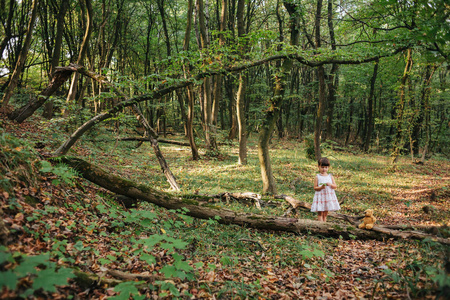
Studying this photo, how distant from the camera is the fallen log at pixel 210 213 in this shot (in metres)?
4.93

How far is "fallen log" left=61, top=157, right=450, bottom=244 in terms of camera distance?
4.93 meters

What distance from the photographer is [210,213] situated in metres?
5.16

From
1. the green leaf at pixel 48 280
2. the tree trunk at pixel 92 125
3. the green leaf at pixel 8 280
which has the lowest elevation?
the green leaf at pixel 48 280

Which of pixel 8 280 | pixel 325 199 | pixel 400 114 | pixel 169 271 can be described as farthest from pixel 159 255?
pixel 400 114

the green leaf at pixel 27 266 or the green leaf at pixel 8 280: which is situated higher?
the green leaf at pixel 8 280

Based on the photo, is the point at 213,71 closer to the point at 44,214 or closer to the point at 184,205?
the point at 184,205

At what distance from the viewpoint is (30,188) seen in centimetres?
344

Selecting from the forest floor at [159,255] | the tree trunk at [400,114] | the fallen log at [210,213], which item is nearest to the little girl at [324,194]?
the fallen log at [210,213]

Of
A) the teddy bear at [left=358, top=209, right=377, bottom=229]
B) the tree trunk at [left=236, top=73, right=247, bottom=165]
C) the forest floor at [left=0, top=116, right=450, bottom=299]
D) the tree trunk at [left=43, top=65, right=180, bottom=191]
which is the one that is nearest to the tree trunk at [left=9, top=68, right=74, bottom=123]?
the tree trunk at [left=43, top=65, right=180, bottom=191]

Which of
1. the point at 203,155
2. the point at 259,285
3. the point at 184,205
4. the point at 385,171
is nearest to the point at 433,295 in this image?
the point at 259,285

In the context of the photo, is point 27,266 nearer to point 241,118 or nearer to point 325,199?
point 325,199

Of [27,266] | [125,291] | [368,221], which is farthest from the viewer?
[368,221]

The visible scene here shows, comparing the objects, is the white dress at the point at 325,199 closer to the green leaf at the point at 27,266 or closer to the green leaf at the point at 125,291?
the green leaf at the point at 125,291

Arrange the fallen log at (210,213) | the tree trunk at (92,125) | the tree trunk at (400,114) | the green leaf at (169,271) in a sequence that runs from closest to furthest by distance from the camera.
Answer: the green leaf at (169,271) < the fallen log at (210,213) < the tree trunk at (92,125) < the tree trunk at (400,114)
